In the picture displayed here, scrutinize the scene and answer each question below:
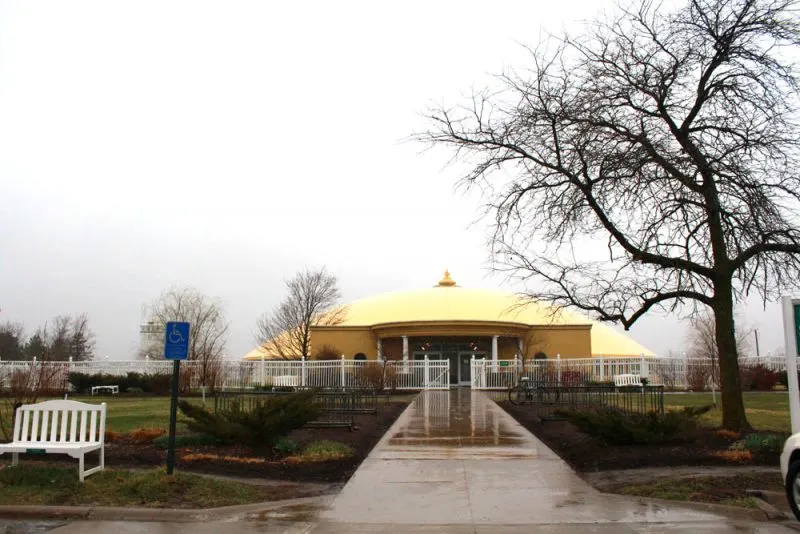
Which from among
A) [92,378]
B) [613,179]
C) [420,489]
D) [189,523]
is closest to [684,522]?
[420,489]

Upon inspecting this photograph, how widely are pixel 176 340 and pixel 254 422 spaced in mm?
2928

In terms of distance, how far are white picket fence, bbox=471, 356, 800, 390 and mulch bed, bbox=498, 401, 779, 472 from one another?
18.5m

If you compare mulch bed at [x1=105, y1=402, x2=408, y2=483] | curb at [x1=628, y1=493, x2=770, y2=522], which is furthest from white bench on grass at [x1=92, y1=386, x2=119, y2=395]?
curb at [x1=628, y1=493, x2=770, y2=522]

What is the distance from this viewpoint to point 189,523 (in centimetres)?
763

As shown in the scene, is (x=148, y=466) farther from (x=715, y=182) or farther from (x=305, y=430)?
(x=715, y=182)

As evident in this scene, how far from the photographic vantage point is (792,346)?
30.8ft

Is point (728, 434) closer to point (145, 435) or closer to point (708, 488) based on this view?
point (708, 488)

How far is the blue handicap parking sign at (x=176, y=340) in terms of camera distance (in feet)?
30.0

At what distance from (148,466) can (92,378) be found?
2923cm

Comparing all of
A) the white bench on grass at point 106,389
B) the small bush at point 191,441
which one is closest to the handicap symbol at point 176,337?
the small bush at point 191,441

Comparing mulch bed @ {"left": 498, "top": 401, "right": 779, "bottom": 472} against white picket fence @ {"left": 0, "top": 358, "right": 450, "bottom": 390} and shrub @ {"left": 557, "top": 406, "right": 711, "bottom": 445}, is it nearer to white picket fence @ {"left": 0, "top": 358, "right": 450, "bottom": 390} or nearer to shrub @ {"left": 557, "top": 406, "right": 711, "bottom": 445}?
shrub @ {"left": 557, "top": 406, "right": 711, "bottom": 445}

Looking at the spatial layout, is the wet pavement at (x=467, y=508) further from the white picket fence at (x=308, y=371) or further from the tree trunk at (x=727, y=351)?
the white picket fence at (x=308, y=371)

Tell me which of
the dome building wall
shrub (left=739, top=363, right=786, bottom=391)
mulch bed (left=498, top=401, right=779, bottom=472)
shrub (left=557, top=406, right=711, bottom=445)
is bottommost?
mulch bed (left=498, top=401, right=779, bottom=472)

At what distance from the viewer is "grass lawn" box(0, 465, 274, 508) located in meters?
8.25
